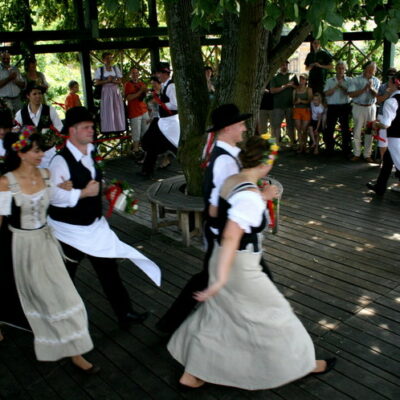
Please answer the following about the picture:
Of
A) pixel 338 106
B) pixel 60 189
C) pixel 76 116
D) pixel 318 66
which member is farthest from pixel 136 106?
pixel 60 189

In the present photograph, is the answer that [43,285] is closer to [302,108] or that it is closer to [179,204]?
[179,204]

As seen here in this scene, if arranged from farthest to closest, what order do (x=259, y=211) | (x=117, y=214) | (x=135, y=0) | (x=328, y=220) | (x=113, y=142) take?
(x=113, y=142), (x=117, y=214), (x=328, y=220), (x=135, y=0), (x=259, y=211)

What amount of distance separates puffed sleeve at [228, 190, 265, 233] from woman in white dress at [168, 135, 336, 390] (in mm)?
24

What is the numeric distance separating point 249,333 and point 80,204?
1.59 meters

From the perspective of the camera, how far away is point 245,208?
9.87ft

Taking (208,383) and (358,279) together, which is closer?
(208,383)

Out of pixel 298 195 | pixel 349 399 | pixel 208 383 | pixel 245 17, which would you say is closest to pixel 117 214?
pixel 298 195

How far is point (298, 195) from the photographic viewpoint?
788cm

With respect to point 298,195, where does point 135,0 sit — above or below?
above

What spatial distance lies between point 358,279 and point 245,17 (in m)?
2.84

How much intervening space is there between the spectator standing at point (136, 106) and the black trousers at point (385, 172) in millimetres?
4877

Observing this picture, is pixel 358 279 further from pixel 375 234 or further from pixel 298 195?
pixel 298 195

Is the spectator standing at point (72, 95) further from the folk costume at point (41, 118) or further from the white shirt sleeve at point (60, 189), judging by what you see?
the white shirt sleeve at point (60, 189)

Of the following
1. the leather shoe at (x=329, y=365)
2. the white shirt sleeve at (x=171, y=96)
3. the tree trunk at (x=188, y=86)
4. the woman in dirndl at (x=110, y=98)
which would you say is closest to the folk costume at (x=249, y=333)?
the leather shoe at (x=329, y=365)
